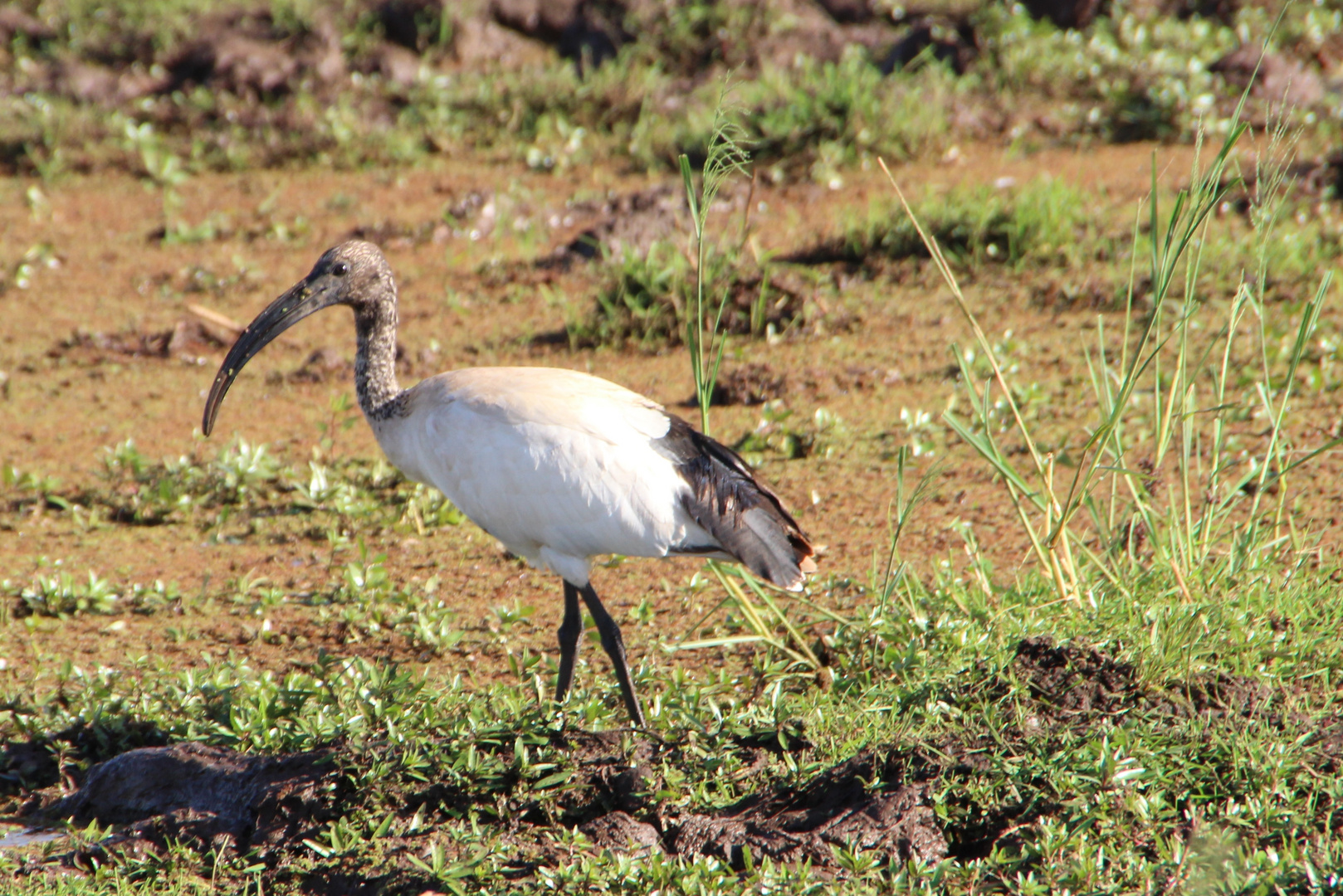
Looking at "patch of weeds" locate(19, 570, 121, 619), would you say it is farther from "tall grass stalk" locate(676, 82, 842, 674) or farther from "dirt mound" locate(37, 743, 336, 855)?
"tall grass stalk" locate(676, 82, 842, 674)

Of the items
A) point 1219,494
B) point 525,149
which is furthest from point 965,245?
point 525,149

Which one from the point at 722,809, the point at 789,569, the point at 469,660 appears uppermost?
the point at 789,569

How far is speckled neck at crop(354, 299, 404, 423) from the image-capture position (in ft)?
13.9

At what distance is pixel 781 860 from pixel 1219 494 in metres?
2.51

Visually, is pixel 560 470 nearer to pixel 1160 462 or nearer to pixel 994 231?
pixel 1160 462

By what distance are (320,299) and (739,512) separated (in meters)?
1.53

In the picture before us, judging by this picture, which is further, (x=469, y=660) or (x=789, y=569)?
(x=469, y=660)

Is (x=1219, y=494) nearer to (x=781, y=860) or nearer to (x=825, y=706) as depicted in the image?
(x=825, y=706)

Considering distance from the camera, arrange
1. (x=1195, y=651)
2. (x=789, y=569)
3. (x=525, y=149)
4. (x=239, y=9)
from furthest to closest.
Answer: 1. (x=239, y=9)
2. (x=525, y=149)
3. (x=789, y=569)
4. (x=1195, y=651)

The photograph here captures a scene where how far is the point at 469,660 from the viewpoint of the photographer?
4145 mm

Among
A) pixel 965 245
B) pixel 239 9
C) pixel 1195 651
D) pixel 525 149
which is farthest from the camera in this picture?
pixel 239 9

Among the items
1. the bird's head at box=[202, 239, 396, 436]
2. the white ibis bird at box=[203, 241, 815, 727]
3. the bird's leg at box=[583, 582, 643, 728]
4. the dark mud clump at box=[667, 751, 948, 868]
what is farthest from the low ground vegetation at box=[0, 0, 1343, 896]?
the bird's head at box=[202, 239, 396, 436]

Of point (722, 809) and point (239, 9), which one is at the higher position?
point (239, 9)

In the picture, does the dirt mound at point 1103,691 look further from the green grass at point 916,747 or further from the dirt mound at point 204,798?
the dirt mound at point 204,798
